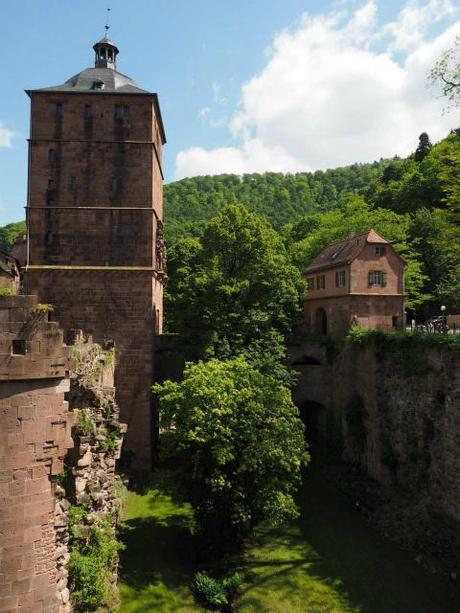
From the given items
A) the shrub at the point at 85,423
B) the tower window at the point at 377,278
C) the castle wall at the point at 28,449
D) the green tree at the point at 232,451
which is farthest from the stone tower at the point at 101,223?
the castle wall at the point at 28,449

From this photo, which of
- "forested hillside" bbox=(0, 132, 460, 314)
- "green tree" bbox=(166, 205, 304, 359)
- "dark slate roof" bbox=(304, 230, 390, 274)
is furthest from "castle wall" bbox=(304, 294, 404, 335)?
"forested hillside" bbox=(0, 132, 460, 314)

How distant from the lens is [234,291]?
25.9m

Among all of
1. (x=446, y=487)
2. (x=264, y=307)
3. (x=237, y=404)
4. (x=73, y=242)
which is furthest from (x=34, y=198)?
(x=446, y=487)

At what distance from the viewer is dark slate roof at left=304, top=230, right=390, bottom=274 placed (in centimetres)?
3166

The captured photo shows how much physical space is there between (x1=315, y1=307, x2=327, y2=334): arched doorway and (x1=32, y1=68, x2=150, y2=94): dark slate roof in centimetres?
2005

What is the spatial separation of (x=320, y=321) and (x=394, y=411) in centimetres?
1360

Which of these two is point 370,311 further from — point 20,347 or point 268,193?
point 268,193

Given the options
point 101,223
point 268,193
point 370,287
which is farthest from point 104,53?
point 268,193

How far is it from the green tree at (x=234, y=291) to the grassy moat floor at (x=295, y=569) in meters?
8.58

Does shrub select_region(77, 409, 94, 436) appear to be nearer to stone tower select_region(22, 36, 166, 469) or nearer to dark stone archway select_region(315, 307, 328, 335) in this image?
stone tower select_region(22, 36, 166, 469)

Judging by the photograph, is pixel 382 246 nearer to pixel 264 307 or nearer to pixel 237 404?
pixel 264 307

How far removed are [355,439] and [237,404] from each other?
11867 millimetres

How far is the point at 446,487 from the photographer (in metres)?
19.7

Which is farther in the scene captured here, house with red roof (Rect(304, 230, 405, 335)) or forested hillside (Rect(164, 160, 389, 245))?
forested hillside (Rect(164, 160, 389, 245))
